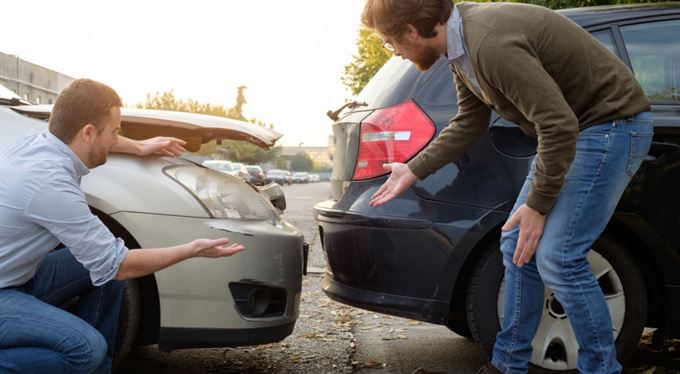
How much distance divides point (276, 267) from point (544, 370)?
1.20m

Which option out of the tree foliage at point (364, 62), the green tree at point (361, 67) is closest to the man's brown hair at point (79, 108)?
the tree foliage at point (364, 62)

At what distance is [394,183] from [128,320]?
4.00 feet

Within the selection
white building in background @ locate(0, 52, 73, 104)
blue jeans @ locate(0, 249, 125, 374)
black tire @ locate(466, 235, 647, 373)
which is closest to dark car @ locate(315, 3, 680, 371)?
black tire @ locate(466, 235, 647, 373)

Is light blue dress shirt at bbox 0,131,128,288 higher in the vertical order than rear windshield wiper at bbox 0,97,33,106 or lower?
lower

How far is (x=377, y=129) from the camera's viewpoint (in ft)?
10.9

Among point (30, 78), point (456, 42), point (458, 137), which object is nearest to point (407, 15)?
point (456, 42)

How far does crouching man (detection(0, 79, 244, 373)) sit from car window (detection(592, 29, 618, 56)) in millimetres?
1869

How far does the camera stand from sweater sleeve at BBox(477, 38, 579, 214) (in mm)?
2326

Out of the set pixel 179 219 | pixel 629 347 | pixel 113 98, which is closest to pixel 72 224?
pixel 113 98

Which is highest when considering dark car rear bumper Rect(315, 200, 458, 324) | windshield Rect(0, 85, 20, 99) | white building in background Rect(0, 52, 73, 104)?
windshield Rect(0, 85, 20, 99)

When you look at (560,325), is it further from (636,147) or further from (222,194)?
(222,194)

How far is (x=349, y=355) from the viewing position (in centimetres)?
392

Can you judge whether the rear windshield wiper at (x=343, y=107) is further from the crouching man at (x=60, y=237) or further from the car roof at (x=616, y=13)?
the crouching man at (x=60, y=237)

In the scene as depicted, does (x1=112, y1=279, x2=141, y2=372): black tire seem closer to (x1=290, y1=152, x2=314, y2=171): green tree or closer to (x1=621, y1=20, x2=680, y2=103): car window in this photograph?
(x1=621, y1=20, x2=680, y2=103): car window
